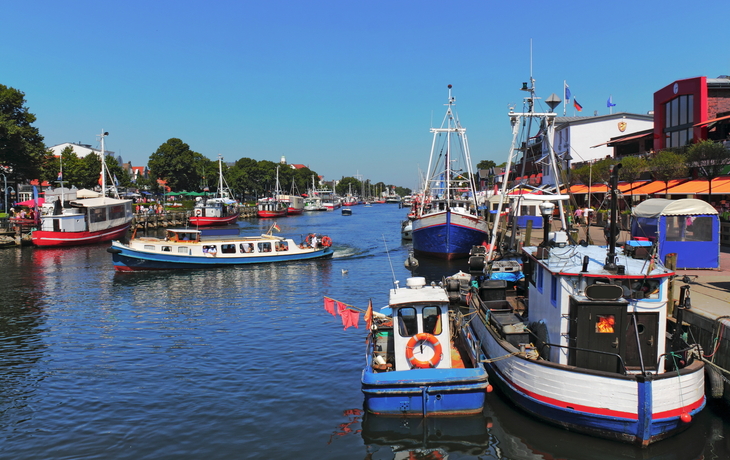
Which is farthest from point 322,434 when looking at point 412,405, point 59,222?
point 59,222

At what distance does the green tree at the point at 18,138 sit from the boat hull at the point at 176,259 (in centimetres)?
3207

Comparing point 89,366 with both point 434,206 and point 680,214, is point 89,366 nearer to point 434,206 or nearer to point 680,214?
point 680,214

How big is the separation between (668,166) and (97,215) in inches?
2135

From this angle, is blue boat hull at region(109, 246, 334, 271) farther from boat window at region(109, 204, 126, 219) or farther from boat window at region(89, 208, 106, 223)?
boat window at region(109, 204, 126, 219)

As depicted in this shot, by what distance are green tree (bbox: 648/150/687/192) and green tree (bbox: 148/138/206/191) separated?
335 feet

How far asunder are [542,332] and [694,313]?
4.87m

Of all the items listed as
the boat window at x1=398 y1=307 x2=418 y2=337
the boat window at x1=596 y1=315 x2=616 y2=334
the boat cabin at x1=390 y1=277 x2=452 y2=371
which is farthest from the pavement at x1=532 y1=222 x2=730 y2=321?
the boat window at x1=398 y1=307 x2=418 y2=337

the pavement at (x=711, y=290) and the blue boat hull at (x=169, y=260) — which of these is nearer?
the pavement at (x=711, y=290)

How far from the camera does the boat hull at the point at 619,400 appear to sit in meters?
11.8

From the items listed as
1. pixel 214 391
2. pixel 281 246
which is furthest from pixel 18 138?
pixel 214 391

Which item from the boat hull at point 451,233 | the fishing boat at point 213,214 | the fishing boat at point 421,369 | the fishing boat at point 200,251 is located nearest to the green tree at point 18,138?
the fishing boat at point 213,214

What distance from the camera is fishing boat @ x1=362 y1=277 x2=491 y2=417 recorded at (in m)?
13.4

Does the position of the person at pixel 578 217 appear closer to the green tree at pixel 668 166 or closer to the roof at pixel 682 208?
the green tree at pixel 668 166

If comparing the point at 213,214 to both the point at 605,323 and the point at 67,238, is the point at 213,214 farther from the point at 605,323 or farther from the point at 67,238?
the point at 605,323
